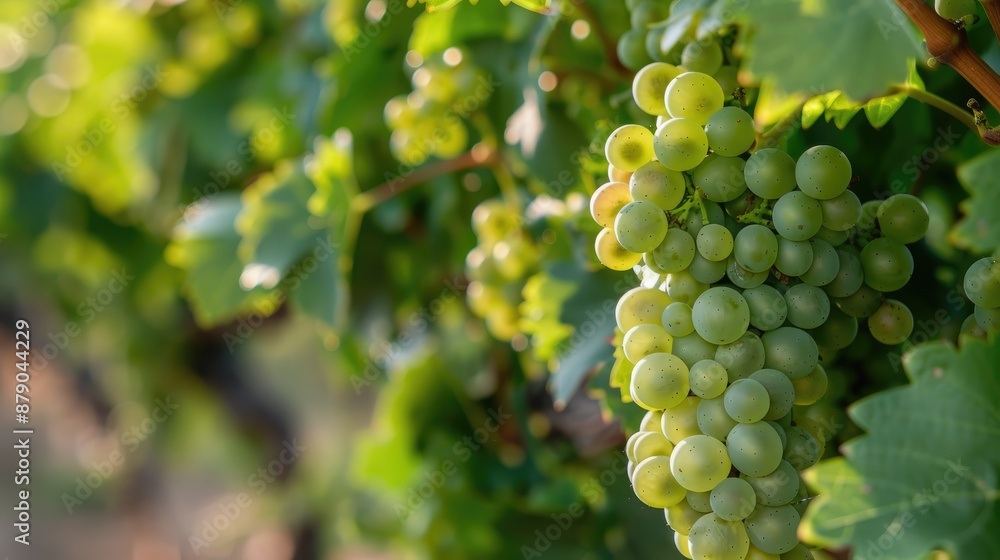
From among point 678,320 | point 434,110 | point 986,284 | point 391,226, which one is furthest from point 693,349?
point 391,226

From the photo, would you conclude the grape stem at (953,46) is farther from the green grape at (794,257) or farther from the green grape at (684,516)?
the green grape at (684,516)

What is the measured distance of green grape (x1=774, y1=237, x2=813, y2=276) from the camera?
14.8 inches

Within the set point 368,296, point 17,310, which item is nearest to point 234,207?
point 368,296

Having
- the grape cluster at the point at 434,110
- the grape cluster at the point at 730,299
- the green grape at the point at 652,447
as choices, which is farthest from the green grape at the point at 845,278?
the grape cluster at the point at 434,110

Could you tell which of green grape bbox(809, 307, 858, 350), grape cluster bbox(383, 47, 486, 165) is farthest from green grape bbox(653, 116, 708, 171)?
grape cluster bbox(383, 47, 486, 165)

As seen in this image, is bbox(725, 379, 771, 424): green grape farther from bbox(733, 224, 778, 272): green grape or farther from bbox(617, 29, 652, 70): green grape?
bbox(617, 29, 652, 70): green grape

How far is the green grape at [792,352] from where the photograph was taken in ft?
1.23

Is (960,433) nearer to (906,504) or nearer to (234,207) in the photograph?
(906,504)

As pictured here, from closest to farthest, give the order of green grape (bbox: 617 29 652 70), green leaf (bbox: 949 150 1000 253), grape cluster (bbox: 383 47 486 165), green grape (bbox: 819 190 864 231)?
green leaf (bbox: 949 150 1000 253)
green grape (bbox: 819 190 864 231)
green grape (bbox: 617 29 652 70)
grape cluster (bbox: 383 47 486 165)

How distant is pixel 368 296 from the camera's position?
107 cm

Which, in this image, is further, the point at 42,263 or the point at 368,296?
the point at 42,263

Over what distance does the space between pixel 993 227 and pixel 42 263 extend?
1.79 meters

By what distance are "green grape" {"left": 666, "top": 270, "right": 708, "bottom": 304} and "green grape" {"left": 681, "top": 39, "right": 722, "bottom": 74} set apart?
4.5 inches

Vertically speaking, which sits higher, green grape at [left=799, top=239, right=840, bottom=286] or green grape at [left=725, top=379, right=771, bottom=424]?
green grape at [left=799, top=239, right=840, bottom=286]
